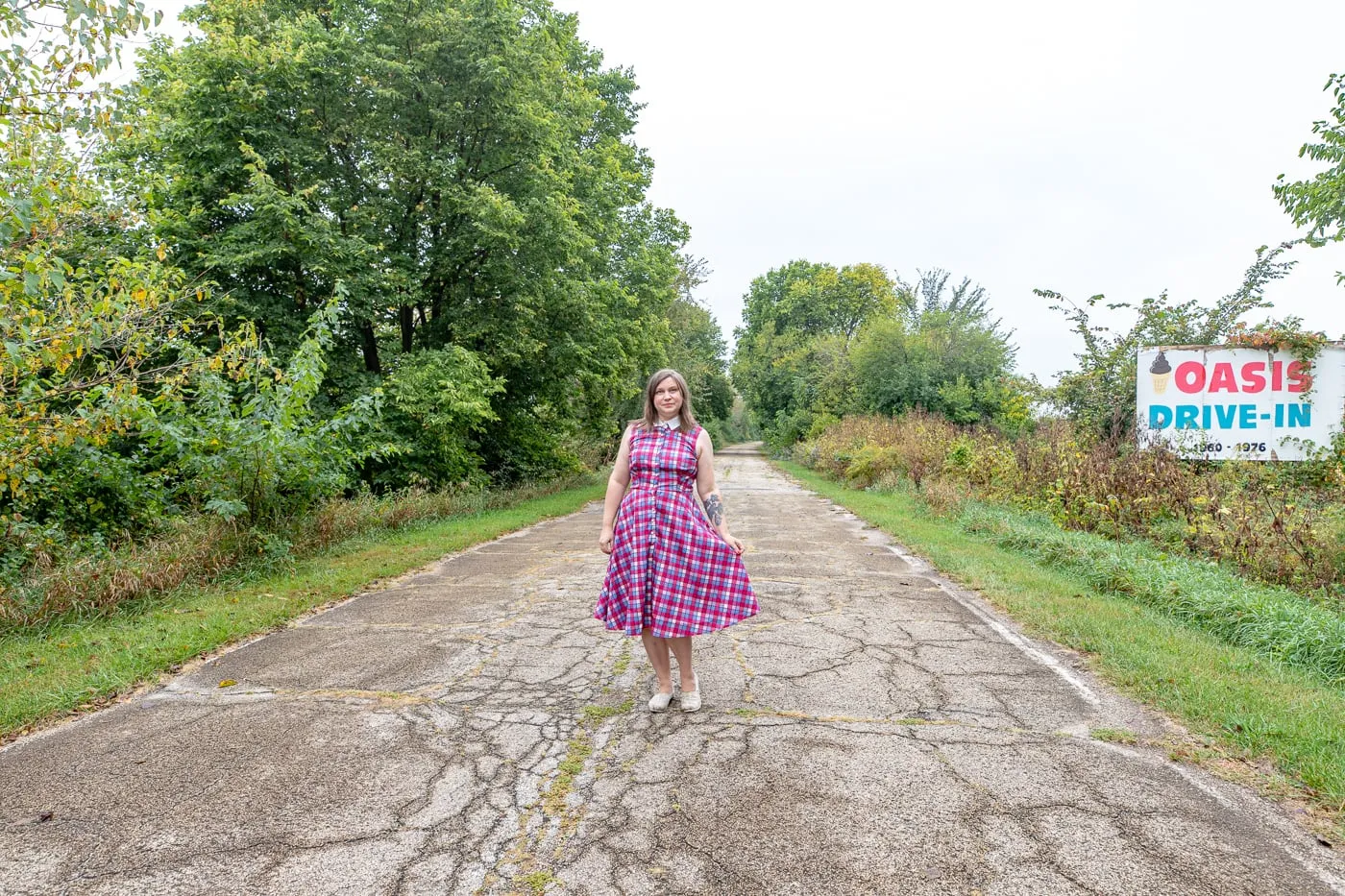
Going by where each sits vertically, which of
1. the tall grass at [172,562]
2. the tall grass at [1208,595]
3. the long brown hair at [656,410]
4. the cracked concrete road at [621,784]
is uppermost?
the long brown hair at [656,410]

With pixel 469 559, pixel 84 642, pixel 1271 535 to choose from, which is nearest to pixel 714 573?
pixel 84 642

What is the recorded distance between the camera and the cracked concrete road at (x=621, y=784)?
2.65 m

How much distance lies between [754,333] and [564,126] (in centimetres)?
5368

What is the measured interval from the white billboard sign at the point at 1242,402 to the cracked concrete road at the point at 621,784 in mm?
8568

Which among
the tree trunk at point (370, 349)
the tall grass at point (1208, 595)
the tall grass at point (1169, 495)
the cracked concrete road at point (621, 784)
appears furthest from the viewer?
the tree trunk at point (370, 349)

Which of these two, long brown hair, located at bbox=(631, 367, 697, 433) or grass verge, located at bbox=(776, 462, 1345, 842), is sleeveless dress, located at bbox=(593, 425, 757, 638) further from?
grass verge, located at bbox=(776, 462, 1345, 842)

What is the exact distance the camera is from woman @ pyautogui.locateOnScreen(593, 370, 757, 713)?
4035 millimetres

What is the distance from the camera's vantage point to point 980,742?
3.75 meters

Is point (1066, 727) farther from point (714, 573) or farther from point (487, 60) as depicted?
point (487, 60)

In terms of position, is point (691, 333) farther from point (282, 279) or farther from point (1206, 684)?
point (1206, 684)

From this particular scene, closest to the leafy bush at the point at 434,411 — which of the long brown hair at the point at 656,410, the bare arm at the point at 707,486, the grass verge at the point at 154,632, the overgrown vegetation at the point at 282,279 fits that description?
the overgrown vegetation at the point at 282,279

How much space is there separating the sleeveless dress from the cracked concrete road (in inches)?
22.5

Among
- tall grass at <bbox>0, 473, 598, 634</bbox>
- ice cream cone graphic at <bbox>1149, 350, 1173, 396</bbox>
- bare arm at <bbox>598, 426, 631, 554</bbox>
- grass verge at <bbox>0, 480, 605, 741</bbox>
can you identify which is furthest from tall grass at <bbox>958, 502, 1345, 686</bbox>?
tall grass at <bbox>0, 473, 598, 634</bbox>

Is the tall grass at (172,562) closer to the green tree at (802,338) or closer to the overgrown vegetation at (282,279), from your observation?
the overgrown vegetation at (282,279)
